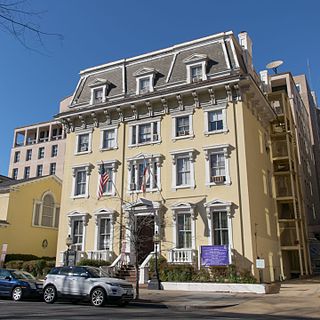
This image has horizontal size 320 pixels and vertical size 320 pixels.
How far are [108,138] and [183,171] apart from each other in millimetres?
6696

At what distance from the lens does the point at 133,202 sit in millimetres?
25906

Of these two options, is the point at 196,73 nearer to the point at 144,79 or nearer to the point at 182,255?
the point at 144,79

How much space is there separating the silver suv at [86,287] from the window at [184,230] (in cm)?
841

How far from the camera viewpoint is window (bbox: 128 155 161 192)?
25.9m

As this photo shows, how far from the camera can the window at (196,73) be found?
2652 cm

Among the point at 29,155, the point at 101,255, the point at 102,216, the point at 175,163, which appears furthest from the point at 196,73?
the point at 29,155

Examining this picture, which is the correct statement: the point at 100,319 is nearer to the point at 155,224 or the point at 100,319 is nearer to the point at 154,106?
the point at 155,224

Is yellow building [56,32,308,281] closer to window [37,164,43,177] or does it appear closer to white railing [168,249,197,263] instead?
white railing [168,249,197,263]

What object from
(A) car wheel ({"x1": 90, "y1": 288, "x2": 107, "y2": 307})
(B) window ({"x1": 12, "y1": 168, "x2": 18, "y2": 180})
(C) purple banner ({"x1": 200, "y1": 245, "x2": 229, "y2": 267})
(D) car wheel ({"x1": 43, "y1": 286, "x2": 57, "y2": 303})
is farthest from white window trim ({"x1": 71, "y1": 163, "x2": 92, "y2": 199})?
(B) window ({"x1": 12, "y1": 168, "x2": 18, "y2": 180})

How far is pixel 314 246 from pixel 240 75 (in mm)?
20391

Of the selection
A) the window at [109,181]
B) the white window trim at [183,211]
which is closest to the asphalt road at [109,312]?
the white window trim at [183,211]

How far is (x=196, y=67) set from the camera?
26969 millimetres

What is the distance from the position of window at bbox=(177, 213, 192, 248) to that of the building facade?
44.9 metres

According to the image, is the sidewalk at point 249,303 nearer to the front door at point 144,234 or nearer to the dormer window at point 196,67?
the front door at point 144,234
